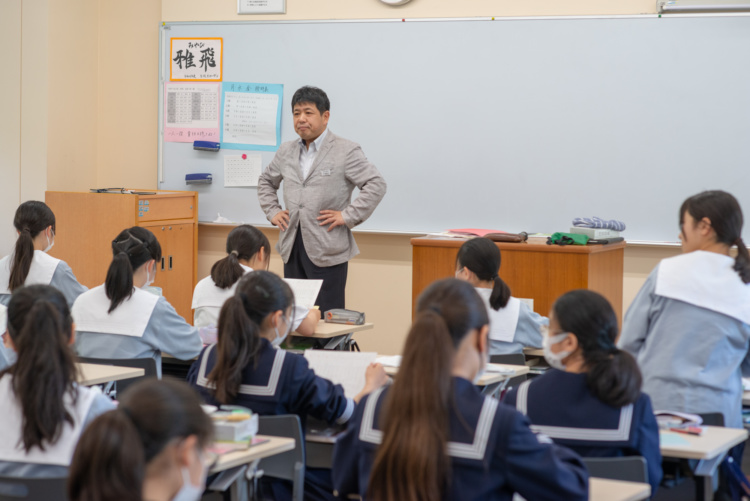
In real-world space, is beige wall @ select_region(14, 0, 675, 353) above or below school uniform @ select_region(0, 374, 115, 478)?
above

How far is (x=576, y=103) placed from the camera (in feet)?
17.2

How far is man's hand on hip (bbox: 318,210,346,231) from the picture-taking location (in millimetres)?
4762

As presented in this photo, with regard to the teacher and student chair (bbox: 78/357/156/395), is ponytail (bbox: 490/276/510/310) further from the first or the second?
the teacher

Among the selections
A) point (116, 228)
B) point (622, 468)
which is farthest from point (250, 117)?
point (622, 468)

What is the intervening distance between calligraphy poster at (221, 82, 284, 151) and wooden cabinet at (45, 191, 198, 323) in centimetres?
54

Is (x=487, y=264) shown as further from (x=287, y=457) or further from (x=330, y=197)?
(x=330, y=197)

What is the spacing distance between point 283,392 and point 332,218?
Result: 2.49m

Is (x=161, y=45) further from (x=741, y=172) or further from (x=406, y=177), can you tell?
(x=741, y=172)

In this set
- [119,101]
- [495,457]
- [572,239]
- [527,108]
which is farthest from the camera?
[119,101]

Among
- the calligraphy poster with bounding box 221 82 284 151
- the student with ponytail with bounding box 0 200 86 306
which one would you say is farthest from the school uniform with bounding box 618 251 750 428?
the calligraphy poster with bounding box 221 82 284 151

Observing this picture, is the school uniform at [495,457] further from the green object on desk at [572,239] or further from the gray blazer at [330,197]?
the gray blazer at [330,197]

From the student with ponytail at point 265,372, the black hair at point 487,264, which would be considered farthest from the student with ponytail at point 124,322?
the black hair at point 487,264

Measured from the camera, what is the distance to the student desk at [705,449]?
208 cm

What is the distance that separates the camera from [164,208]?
5828mm
